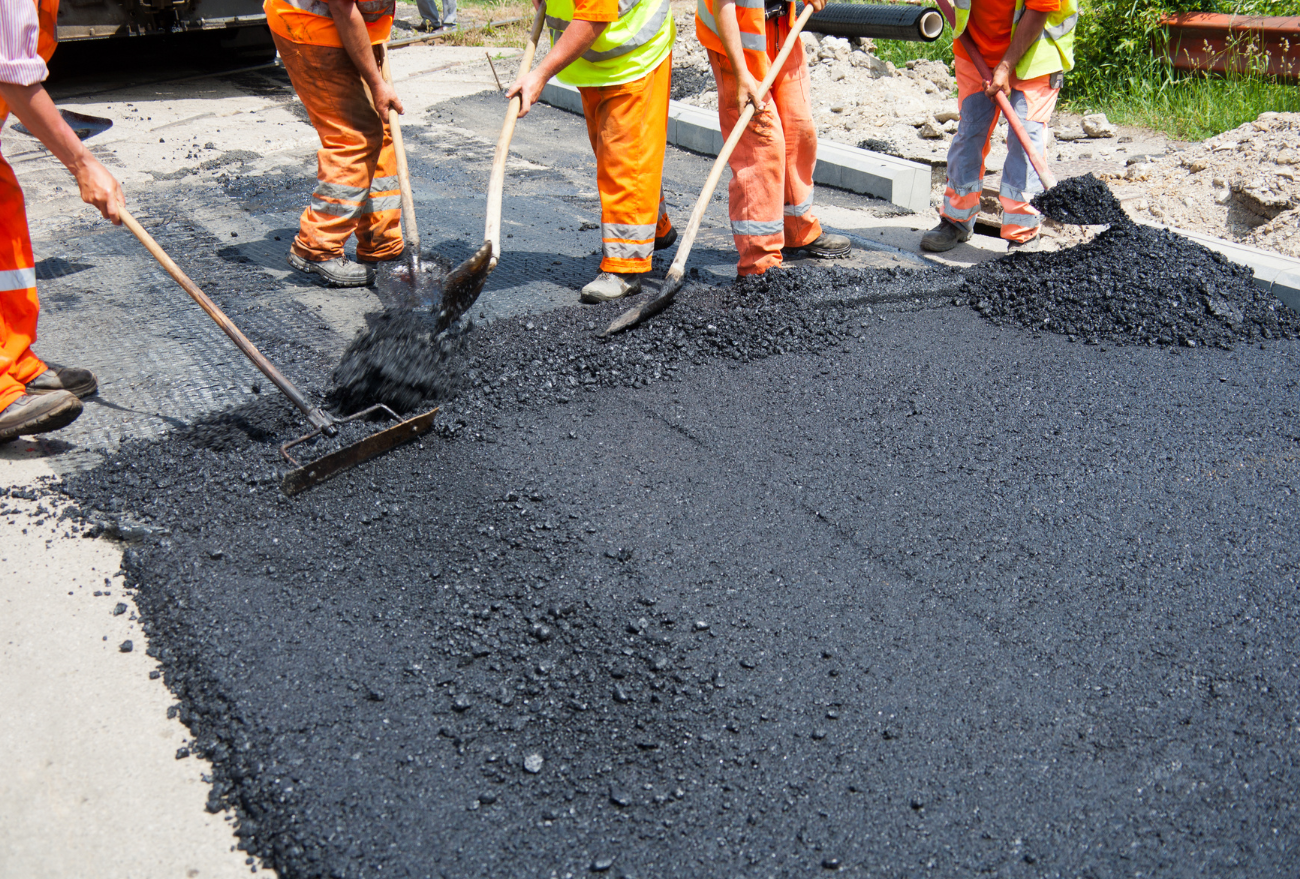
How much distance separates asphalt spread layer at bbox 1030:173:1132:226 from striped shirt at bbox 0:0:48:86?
3.83 m

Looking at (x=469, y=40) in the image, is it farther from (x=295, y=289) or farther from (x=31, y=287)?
(x=31, y=287)

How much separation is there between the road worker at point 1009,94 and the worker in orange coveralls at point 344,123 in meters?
2.61

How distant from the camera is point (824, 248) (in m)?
4.12

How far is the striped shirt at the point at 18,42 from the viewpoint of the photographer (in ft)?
7.21

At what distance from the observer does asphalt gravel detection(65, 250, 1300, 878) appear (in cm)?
159

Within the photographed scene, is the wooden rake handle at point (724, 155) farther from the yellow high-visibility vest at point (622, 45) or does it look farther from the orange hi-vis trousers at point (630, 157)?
the yellow high-visibility vest at point (622, 45)

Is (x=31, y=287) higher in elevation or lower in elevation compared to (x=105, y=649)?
higher

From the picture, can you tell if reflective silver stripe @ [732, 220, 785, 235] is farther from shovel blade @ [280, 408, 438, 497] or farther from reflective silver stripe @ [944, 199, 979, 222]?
shovel blade @ [280, 408, 438, 497]

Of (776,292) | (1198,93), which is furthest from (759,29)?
(1198,93)

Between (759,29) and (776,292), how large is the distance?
1.04 m

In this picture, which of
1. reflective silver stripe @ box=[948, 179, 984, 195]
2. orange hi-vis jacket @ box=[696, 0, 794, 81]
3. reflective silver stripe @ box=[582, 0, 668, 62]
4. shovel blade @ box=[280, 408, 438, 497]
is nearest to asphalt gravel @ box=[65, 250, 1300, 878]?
shovel blade @ box=[280, 408, 438, 497]

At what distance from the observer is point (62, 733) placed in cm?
179

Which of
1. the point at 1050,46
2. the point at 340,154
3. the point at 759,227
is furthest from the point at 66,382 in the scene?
the point at 1050,46

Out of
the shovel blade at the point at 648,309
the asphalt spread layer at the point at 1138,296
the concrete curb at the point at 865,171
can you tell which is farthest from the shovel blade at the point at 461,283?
the concrete curb at the point at 865,171
